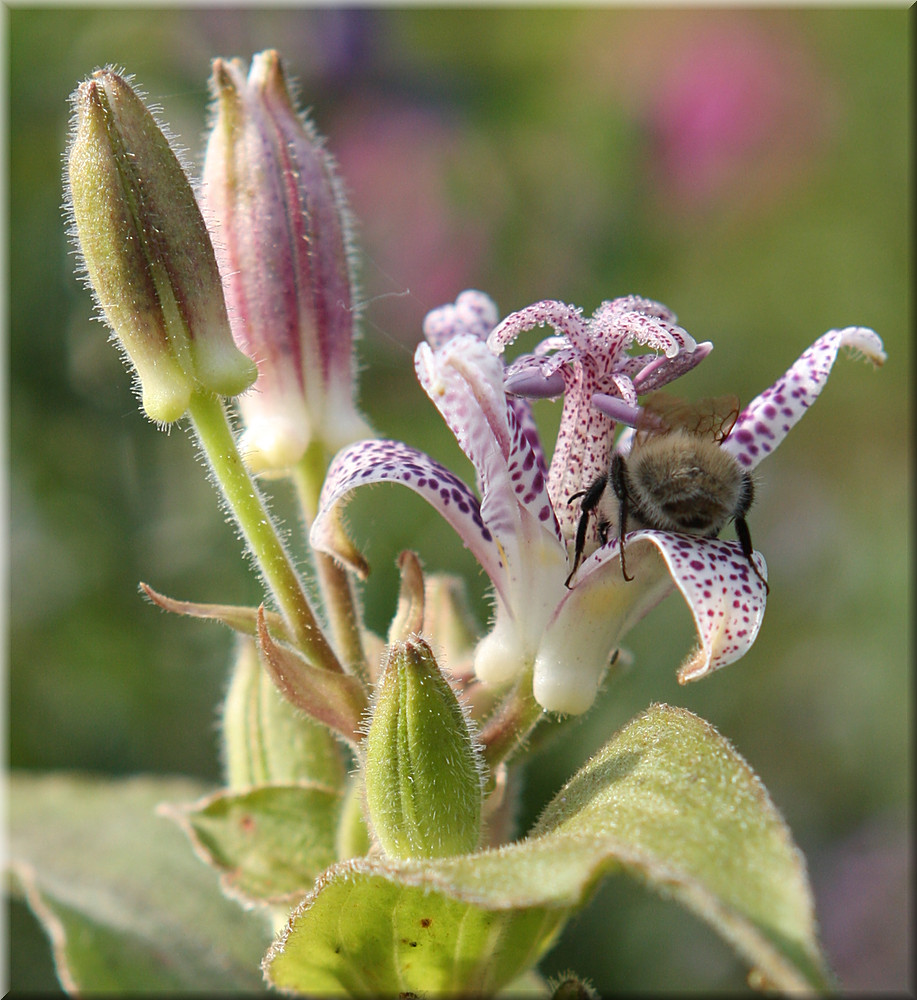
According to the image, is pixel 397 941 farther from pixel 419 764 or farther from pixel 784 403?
pixel 784 403

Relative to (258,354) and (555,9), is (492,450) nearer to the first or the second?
(258,354)

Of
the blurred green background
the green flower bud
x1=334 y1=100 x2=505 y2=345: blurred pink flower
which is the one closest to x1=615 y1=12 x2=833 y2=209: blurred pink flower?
the blurred green background

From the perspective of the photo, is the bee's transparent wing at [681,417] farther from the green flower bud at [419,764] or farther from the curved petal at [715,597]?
the green flower bud at [419,764]

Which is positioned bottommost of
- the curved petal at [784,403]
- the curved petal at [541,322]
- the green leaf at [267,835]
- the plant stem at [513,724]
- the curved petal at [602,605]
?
the green leaf at [267,835]

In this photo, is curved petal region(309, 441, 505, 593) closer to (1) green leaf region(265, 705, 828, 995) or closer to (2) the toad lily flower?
(2) the toad lily flower

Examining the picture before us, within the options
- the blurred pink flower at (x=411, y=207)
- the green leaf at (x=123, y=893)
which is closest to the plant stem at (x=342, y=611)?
the green leaf at (x=123, y=893)

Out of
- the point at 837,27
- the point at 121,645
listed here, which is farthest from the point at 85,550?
the point at 837,27

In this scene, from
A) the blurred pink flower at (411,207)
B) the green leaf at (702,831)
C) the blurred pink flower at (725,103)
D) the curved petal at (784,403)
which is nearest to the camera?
the green leaf at (702,831)
